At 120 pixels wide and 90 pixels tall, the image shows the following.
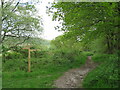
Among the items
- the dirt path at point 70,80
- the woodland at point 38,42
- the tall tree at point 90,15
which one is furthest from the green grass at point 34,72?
the tall tree at point 90,15

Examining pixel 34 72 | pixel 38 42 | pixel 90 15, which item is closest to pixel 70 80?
pixel 34 72

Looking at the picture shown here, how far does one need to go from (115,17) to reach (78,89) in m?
4.10

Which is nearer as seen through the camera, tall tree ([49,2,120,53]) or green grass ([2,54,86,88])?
tall tree ([49,2,120,53])

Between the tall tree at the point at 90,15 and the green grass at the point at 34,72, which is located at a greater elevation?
the tall tree at the point at 90,15

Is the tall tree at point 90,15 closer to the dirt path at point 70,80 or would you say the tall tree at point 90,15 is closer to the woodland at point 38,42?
the woodland at point 38,42

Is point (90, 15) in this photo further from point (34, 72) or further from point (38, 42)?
point (38, 42)

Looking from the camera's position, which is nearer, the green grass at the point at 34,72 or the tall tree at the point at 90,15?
the tall tree at the point at 90,15

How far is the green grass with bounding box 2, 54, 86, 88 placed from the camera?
5912mm

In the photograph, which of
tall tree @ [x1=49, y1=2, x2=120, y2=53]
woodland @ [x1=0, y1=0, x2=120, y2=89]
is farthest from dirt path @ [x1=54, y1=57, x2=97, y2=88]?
tall tree @ [x1=49, y1=2, x2=120, y2=53]

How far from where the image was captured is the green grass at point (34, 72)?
19.4 feet

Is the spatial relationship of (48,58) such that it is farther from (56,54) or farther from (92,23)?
(92,23)

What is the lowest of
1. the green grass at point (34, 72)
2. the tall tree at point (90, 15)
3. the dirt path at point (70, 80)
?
the dirt path at point (70, 80)

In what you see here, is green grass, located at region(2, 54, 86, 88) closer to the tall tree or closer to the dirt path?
the dirt path

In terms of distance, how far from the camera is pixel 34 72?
789 cm
